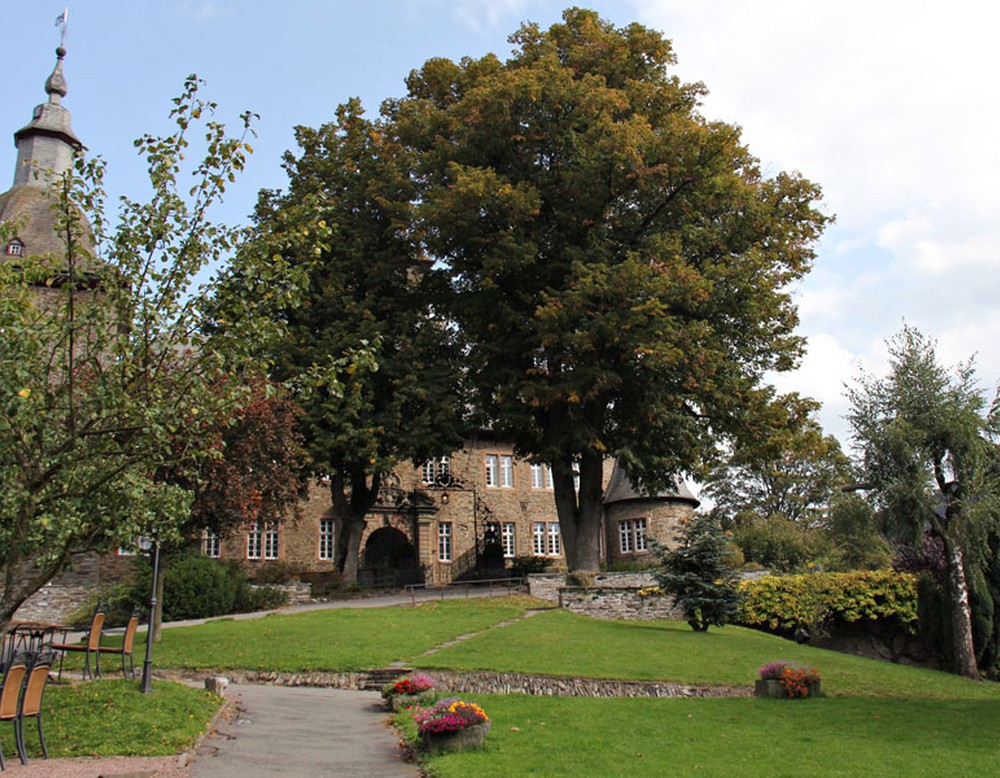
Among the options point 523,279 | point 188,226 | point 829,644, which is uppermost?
point 523,279

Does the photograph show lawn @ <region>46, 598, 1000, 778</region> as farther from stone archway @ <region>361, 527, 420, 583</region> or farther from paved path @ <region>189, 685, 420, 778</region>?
stone archway @ <region>361, 527, 420, 583</region>

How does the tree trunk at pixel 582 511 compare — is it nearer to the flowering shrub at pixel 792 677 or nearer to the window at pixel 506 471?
the flowering shrub at pixel 792 677

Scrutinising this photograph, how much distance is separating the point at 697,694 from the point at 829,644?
40.0 feet

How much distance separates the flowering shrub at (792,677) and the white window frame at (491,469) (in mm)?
28429

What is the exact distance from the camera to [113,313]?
903cm

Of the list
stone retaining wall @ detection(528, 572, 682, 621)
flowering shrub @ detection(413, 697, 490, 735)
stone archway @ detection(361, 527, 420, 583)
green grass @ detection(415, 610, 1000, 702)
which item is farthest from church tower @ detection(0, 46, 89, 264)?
flowering shrub @ detection(413, 697, 490, 735)

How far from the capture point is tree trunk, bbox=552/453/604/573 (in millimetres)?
27297

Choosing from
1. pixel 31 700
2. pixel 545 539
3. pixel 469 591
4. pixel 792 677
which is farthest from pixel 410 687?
pixel 545 539

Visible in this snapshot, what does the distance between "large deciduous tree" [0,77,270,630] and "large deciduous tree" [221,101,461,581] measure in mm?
15569

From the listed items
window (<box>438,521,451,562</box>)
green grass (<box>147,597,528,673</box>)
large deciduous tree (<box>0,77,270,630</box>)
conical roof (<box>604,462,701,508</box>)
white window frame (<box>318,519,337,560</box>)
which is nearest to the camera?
large deciduous tree (<box>0,77,270,630</box>)

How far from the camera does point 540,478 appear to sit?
146 feet

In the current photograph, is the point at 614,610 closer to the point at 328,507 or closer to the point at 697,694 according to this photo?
the point at 697,694

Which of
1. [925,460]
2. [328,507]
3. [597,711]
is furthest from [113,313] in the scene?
[328,507]

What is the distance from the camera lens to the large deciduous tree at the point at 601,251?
24.0m
